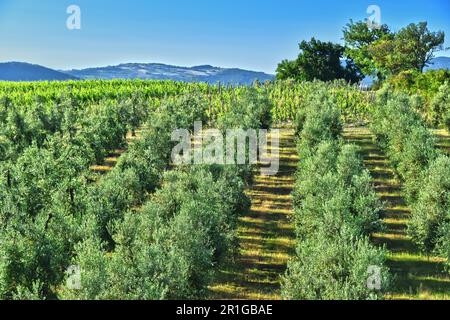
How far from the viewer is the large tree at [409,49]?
113750mm

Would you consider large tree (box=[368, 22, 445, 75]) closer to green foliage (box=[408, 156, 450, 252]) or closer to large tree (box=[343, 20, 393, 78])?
large tree (box=[343, 20, 393, 78])

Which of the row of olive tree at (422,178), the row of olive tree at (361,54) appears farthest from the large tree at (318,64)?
the row of olive tree at (422,178)

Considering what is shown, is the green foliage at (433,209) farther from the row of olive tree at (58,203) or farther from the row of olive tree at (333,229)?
the row of olive tree at (58,203)

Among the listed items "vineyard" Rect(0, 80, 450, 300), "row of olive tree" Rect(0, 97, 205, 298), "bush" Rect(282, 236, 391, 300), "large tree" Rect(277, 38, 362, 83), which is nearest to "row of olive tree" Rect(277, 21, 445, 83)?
"large tree" Rect(277, 38, 362, 83)

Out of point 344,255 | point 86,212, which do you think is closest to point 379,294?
point 344,255

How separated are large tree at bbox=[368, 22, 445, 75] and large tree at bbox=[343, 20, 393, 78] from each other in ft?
36.3

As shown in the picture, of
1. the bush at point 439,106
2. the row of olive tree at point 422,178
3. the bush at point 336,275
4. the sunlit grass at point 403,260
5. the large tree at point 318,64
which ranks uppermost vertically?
the large tree at point 318,64

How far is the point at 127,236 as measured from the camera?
29703 mm

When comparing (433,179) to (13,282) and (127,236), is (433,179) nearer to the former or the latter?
(127,236)

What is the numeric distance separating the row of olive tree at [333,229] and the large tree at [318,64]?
75.2 m

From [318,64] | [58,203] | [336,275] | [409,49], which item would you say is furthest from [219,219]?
[318,64]

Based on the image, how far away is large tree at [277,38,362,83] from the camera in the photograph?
5197 inches

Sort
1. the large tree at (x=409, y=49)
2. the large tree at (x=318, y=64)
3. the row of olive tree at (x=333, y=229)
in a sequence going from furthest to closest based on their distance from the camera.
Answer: the large tree at (x=318, y=64) < the large tree at (x=409, y=49) < the row of olive tree at (x=333, y=229)
